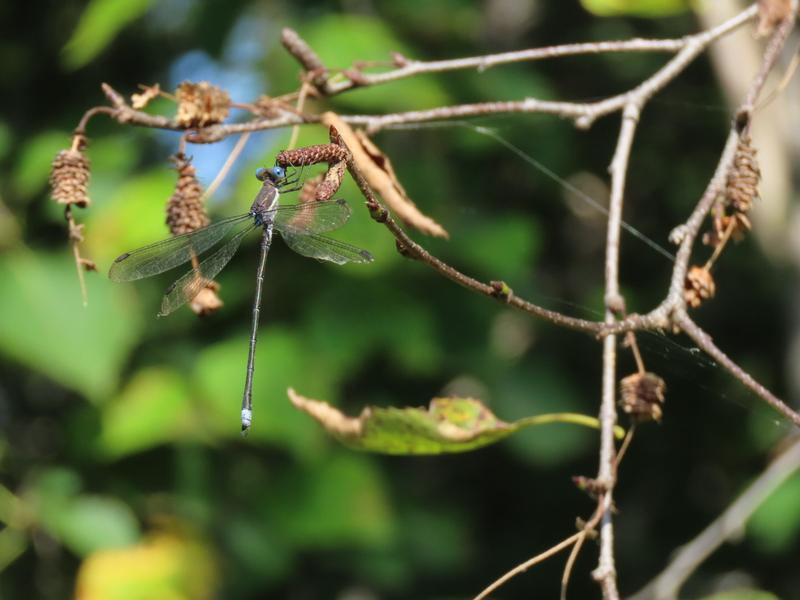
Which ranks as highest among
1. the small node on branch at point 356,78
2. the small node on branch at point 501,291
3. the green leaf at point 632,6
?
the green leaf at point 632,6

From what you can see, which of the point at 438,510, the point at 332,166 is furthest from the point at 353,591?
the point at 332,166

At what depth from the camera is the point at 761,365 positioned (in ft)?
9.22

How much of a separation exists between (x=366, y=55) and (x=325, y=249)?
91 cm

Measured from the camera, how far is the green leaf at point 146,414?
83.4 inches

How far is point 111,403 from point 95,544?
32cm

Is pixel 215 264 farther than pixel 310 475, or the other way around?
pixel 310 475

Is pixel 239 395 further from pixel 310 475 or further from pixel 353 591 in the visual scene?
pixel 353 591

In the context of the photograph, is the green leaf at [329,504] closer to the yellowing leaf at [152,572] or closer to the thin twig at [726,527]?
the yellowing leaf at [152,572]

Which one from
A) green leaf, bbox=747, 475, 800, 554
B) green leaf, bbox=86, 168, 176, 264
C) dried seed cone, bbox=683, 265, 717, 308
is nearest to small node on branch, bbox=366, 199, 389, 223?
dried seed cone, bbox=683, 265, 717, 308

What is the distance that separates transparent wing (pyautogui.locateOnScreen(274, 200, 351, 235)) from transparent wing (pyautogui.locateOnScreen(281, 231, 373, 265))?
0.05 ft

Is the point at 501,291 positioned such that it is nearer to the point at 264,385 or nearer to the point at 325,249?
the point at 325,249

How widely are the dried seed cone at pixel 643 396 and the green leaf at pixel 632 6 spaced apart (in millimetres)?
615

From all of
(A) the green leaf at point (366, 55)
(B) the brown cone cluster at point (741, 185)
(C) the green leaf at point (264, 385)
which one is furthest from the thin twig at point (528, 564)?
(A) the green leaf at point (366, 55)

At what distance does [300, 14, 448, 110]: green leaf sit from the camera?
2.06 metres
